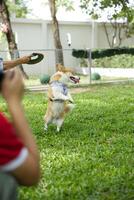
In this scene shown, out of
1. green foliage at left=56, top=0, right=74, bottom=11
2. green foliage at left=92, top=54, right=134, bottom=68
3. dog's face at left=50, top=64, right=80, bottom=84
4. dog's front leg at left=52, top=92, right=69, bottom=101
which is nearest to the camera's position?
dog's front leg at left=52, top=92, right=69, bottom=101

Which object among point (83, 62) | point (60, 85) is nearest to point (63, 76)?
point (60, 85)

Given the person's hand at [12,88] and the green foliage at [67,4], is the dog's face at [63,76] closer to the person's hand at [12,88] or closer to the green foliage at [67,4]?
the person's hand at [12,88]

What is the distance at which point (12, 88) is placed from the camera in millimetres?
1599

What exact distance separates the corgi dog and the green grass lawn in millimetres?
208

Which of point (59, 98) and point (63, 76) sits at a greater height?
point (63, 76)

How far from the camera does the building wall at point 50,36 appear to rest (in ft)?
77.0

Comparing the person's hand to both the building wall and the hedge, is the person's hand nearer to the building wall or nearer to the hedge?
the building wall

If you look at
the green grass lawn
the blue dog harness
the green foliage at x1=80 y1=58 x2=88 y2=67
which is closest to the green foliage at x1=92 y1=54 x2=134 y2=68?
the green foliage at x1=80 y1=58 x2=88 y2=67

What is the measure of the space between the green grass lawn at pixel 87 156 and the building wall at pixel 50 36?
1171 cm

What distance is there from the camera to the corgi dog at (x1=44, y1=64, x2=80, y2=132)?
7094 millimetres

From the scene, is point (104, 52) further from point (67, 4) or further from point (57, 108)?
point (57, 108)

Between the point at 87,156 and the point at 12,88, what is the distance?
3.95 metres

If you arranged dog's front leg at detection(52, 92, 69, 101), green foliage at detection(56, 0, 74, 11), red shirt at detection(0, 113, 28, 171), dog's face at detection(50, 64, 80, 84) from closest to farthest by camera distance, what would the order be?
1. red shirt at detection(0, 113, 28, 171)
2. dog's front leg at detection(52, 92, 69, 101)
3. dog's face at detection(50, 64, 80, 84)
4. green foliage at detection(56, 0, 74, 11)

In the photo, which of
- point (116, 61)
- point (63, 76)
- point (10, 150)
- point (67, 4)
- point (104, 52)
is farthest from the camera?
point (67, 4)
